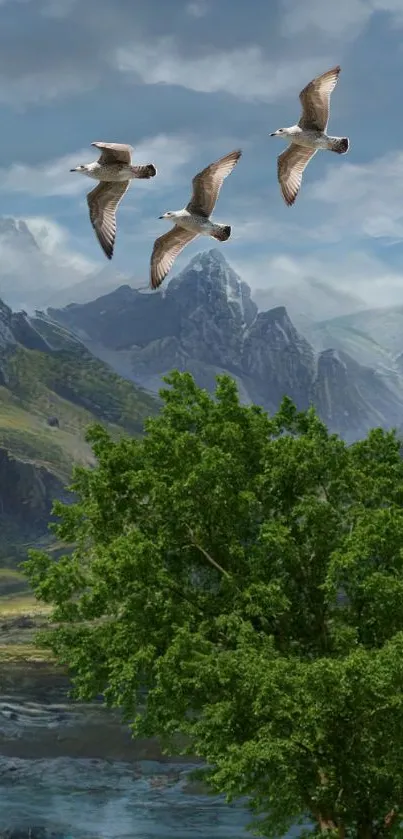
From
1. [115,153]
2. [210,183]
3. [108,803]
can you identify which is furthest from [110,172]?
[108,803]

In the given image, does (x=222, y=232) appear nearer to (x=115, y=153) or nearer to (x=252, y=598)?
(x=115, y=153)

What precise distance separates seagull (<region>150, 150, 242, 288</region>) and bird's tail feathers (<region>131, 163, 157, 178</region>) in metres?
1.45

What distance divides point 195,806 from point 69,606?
229 feet

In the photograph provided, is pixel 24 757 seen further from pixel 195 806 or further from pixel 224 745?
pixel 224 745

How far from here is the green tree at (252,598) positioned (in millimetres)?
33312

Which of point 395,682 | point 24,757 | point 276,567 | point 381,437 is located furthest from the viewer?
point 24,757

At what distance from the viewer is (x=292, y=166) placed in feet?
93.0

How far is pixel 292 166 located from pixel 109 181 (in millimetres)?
5320

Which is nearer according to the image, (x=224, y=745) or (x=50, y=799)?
(x=224, y=745)

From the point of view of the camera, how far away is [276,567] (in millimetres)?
38062

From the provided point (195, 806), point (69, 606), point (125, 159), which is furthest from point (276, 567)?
point (195, 806)

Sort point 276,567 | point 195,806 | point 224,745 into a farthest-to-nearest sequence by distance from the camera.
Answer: point 195,806
point 276,567
point 224,745

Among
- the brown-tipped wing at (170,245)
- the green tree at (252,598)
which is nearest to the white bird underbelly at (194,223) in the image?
the brown-tipped wing at (170,245)

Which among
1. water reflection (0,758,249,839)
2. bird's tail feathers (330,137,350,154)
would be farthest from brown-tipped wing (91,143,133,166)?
water reflection (0,758,249,839)
